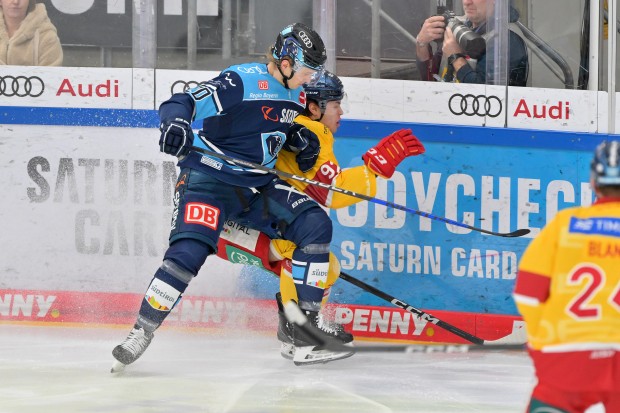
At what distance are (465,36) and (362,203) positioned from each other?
90 centimetres

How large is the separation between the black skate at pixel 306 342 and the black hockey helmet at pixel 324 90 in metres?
0.81

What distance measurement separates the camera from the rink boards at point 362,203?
4840 mm

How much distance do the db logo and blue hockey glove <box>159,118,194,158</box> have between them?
29 cm

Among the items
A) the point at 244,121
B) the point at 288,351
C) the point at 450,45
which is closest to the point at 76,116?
the point at 244,121

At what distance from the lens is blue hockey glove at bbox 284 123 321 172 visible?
169 inches

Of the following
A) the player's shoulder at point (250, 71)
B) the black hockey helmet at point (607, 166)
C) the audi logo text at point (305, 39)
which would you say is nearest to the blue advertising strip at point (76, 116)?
the player's shoulder at point (250, 71)

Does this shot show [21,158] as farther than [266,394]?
Yes

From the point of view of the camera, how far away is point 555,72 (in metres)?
4.96

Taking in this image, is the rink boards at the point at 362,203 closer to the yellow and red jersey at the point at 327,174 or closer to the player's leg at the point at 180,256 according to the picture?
the yellow and red jersey at the point at 327,174

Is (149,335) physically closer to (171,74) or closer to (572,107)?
(171,74)

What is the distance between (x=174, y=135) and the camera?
376 centimetres

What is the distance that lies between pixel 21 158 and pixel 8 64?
43cm

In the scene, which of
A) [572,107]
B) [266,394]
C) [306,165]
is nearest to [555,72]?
[572,107]

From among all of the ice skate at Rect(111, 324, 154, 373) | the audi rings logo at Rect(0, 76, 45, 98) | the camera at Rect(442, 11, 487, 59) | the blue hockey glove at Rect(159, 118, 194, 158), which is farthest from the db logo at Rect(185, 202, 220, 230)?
the camera at Rect(442, 11, 487, 59)
